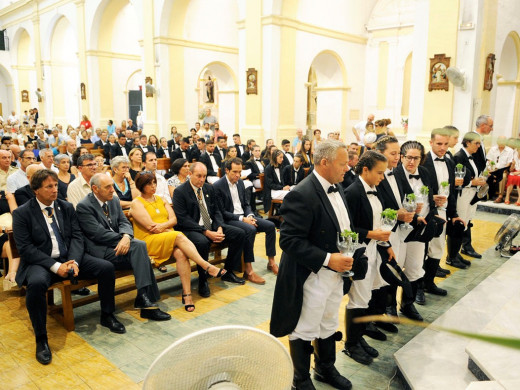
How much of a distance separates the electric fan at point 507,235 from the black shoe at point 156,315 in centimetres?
468

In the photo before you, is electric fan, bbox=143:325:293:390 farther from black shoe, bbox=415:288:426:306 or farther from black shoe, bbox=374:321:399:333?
black shoe, bbox=415:288:426:306

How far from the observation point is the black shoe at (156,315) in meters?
4.21

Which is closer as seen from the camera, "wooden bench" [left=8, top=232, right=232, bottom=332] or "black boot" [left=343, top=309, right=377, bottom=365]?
"black boot" [left=343, top=309, right=377, bottom=365]

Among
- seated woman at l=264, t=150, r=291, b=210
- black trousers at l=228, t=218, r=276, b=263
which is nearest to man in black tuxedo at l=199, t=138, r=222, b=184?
seated woman at l=264, t=150, r=291, b=210

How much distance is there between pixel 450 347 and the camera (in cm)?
345

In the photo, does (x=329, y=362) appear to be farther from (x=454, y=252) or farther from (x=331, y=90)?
(x=331, y=90)

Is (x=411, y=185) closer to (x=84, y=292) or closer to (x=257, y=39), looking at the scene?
(x=84, y=292)

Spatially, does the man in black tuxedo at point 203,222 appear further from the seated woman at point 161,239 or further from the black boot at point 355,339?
the black boot at point 355,339

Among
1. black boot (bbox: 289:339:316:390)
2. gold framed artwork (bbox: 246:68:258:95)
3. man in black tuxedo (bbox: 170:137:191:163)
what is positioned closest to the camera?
black boot (bbox: 289:339:316:390)

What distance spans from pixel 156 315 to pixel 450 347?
262 cm

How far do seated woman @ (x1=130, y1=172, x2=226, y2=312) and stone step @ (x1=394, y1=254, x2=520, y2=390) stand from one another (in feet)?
6.87

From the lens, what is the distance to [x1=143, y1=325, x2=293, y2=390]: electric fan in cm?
135

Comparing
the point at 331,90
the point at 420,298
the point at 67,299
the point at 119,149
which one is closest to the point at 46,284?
the point at 67,299

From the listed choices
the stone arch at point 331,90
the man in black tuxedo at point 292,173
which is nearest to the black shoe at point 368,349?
the man in black tuxedo at point 292,173
